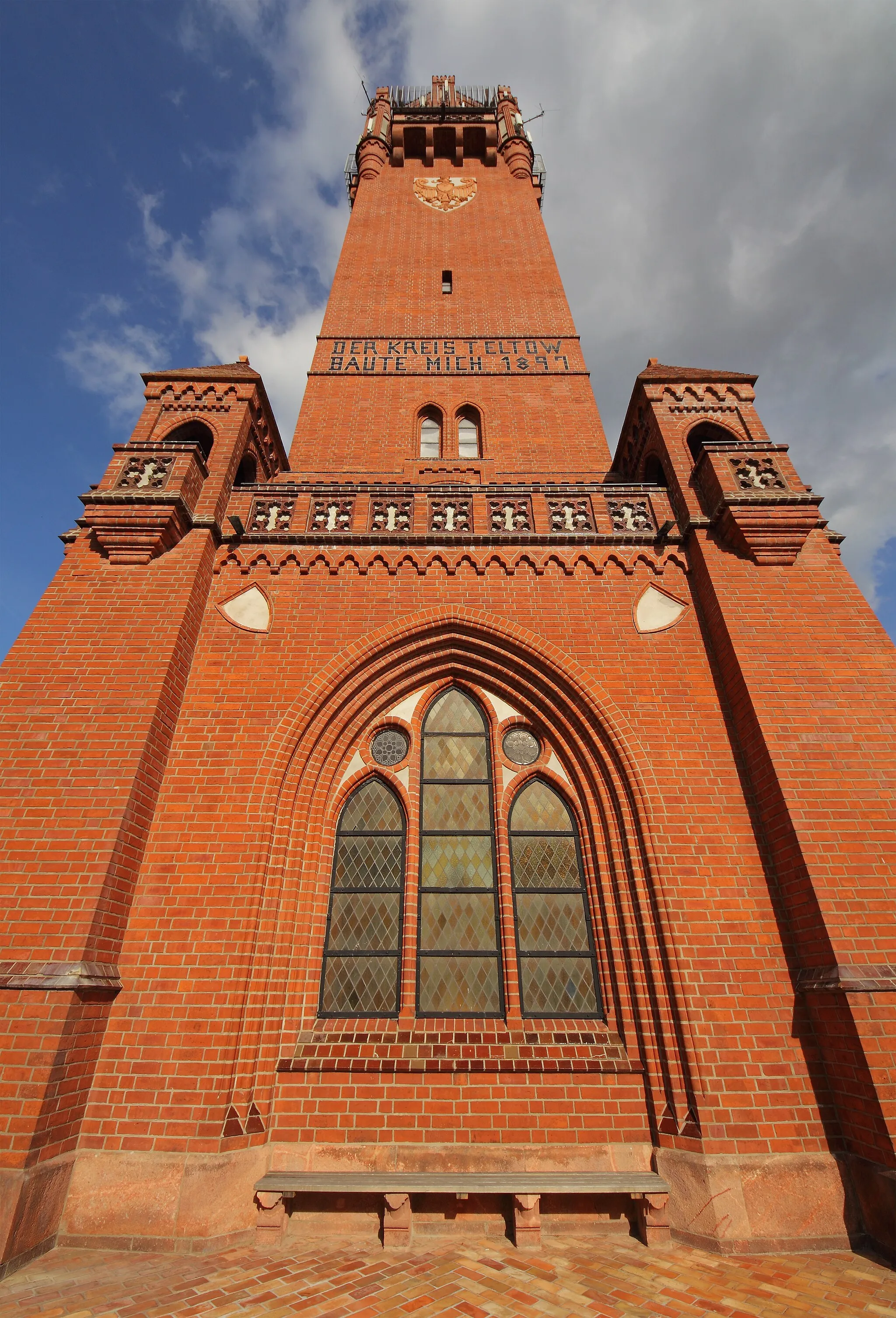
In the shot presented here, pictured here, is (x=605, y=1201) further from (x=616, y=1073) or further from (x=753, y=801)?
(x=753, y=801)

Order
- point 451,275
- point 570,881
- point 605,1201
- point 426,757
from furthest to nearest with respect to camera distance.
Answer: point 451,275 < point 426,757 < point 570,881 < point 605,1201

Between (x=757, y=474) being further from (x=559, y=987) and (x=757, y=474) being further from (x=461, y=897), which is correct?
(x=559, y=987)

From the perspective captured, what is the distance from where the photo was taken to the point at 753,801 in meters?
6.05

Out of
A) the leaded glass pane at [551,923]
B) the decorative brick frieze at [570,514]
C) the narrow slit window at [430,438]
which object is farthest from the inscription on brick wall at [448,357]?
the leaded glass pane at [551,923]

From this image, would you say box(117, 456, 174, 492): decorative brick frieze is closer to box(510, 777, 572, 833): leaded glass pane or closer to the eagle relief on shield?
box(510, 777, 572, 833): leaded glass pane

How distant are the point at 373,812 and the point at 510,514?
13.4 feet

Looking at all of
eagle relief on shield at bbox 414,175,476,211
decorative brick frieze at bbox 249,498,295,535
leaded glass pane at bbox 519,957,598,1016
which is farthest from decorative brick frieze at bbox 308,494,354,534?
eagle relief on shield at bbox 414,175,476,211

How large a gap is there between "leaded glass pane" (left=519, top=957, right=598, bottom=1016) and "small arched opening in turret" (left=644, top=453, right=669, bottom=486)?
6643 millimetres

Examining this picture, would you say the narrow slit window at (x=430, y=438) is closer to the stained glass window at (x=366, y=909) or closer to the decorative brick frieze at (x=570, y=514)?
the decorative brick frieze at (x=570, y=514)

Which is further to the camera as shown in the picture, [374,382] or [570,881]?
[374,382]

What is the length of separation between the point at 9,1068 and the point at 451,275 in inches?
592

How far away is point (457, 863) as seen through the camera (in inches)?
251

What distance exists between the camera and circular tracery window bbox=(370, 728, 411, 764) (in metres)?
6.93

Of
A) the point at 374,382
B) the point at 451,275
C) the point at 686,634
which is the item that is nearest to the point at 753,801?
the point at 686,634
